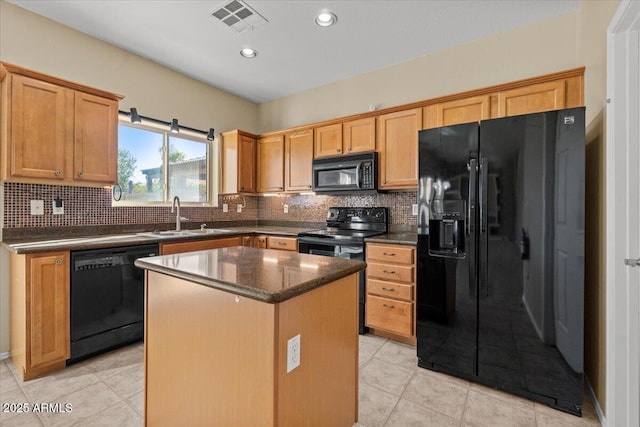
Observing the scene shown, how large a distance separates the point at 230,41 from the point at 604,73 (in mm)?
2895

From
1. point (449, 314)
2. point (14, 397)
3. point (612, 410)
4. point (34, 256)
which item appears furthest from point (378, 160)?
point (14, 397)

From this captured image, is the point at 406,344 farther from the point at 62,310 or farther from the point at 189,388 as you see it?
the point at 62,310

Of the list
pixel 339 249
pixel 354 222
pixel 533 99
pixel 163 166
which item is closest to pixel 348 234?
pixel 339 249

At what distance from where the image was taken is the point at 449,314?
2164mm

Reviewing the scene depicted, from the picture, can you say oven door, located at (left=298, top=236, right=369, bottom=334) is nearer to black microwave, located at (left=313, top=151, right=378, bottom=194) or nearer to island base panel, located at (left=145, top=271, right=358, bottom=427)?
black microwave, located at (left=313, top=151, right=378, bottom=194)

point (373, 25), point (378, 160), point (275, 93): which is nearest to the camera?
point (373, 25)

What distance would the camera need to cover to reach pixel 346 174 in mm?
3322

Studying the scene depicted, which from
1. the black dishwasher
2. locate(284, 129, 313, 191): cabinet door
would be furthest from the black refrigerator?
the black dishwasher

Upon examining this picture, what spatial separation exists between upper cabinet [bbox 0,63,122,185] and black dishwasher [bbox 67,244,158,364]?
690mm

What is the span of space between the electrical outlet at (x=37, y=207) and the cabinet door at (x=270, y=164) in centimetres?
225

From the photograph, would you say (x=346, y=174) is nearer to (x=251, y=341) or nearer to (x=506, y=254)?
(x=506, y=254)

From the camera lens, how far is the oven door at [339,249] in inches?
112

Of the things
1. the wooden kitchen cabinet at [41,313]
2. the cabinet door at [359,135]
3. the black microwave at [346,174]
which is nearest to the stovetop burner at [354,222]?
the black microwave at [346,174]

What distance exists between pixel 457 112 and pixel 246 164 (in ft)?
8.53
